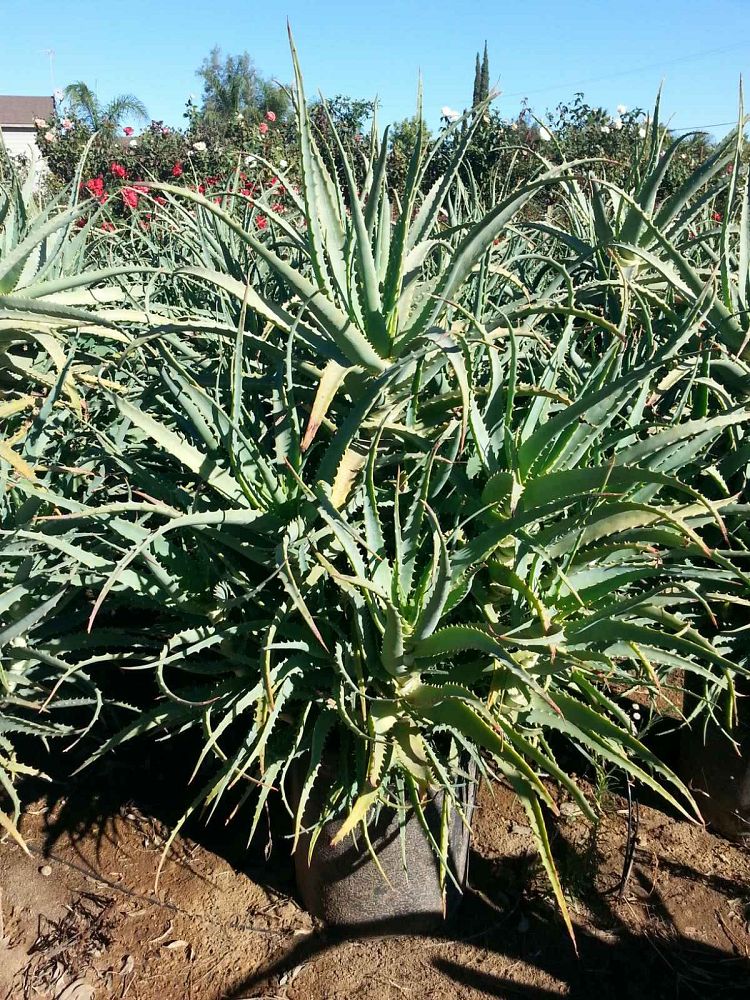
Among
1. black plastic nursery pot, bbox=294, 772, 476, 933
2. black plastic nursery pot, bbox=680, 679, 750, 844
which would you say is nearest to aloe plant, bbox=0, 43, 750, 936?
black plastic nursery pot, bbox=294, 772, 476, 933

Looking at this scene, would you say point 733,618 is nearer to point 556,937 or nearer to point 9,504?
point 556,937

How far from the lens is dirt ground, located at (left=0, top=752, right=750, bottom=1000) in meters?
1.71

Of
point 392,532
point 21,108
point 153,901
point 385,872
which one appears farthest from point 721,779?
point 21,108

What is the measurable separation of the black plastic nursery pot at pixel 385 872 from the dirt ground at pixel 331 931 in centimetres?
6

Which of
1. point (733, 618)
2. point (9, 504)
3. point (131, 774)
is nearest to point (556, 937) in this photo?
point (733, 618)

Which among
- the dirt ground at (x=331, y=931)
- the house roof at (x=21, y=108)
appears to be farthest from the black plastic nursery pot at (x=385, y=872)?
the house roof at (x=21, y=108)

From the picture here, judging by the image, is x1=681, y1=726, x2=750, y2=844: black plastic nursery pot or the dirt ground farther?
x1=681, y1=726, x2=750, y2=844: black plastic nursery pot

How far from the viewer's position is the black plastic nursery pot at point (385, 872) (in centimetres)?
166


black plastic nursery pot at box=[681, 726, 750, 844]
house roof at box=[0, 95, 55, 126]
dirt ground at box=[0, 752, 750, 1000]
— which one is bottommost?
dirt ground at box=[0, 752, 750, 1000]

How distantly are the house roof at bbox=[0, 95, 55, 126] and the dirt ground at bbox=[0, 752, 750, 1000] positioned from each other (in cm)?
3474

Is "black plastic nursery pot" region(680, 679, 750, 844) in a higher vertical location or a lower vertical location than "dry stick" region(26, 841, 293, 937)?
higher

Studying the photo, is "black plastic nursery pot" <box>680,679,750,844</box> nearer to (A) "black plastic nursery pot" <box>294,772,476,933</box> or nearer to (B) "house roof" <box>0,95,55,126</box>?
(A) "black plastic nursery pot" <box>294,772,476,933</box>

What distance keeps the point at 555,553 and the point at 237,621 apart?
2.16 ft

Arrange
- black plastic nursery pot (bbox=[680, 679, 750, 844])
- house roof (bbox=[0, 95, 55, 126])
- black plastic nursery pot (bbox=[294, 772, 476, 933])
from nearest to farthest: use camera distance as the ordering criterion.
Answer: black plastic nursery pot (bbox=[294, 772, 476, 933])
black plastic nursery pot (bbox=[680, 679, 750, 844])
house roof (bbox=[0, 95, 55, 126])
